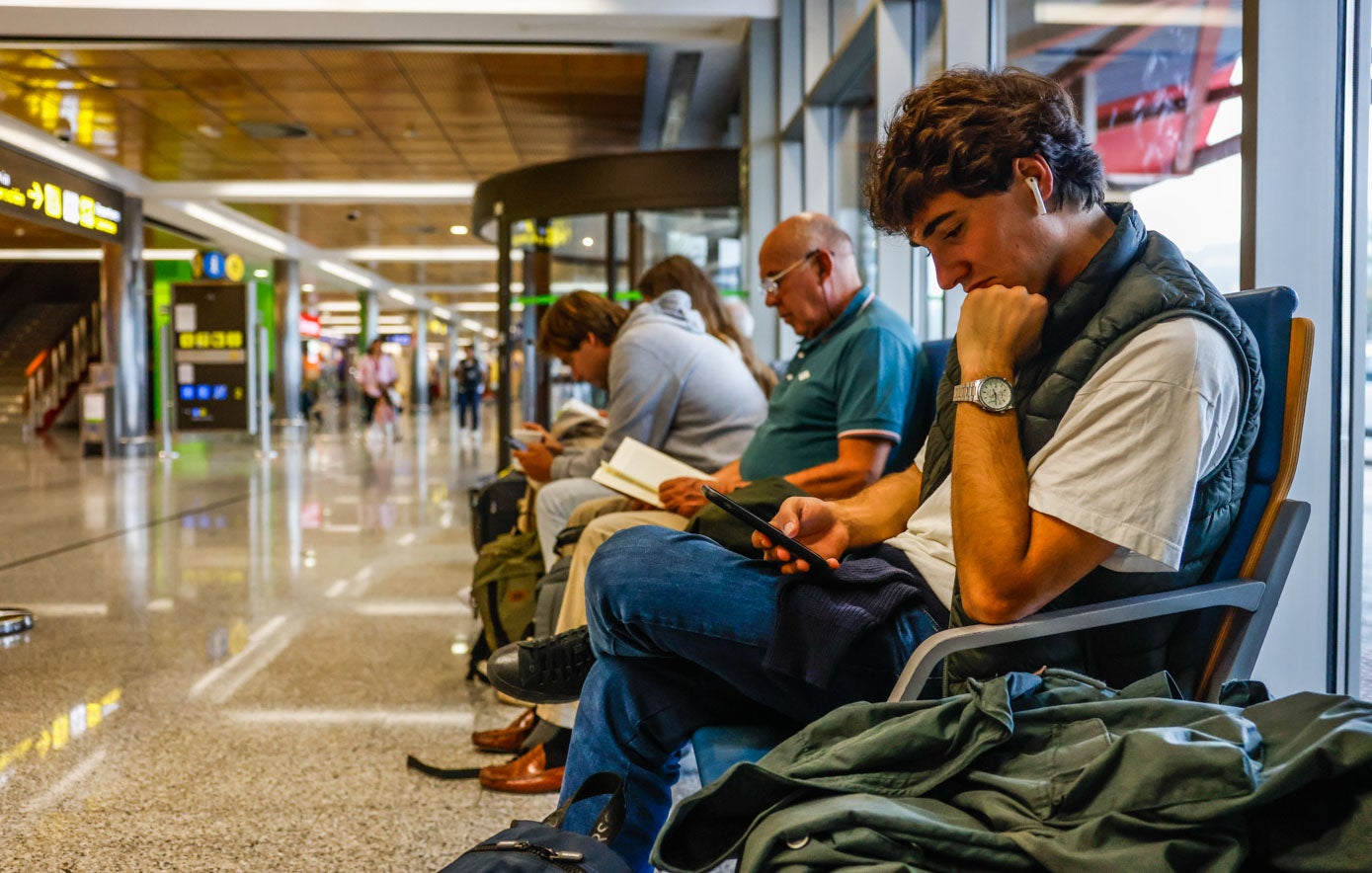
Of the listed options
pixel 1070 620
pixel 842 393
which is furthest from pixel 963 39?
pixel 1070 620

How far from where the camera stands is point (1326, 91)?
1.84m

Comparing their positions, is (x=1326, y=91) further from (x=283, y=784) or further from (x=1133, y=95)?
(x=283, y=784)

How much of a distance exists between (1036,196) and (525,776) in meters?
1.69

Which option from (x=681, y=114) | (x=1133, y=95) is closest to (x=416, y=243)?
(x=681, y=114)

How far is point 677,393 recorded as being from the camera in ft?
10.6

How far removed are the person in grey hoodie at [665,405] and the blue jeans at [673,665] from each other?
59.2 inches

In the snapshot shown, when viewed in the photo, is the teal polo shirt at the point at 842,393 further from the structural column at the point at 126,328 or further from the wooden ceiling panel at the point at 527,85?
the structural column at the point at 126,328

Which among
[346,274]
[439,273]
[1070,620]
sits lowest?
[1070,620]

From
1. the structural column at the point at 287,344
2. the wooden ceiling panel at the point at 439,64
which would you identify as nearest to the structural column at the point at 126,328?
the wooden ceiling panel at the point at 439,64

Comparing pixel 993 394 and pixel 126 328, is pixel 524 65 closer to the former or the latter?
pixel 126 328

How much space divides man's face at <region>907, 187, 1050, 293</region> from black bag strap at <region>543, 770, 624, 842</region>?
32.0 inches

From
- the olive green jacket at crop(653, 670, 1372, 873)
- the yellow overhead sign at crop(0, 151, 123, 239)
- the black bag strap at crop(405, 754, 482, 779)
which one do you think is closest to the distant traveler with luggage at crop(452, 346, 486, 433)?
the yellow overhead sign at crop(0, 151, 123, 239)

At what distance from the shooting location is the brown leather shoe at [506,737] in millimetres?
2678

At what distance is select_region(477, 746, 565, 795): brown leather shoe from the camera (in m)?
2.39
